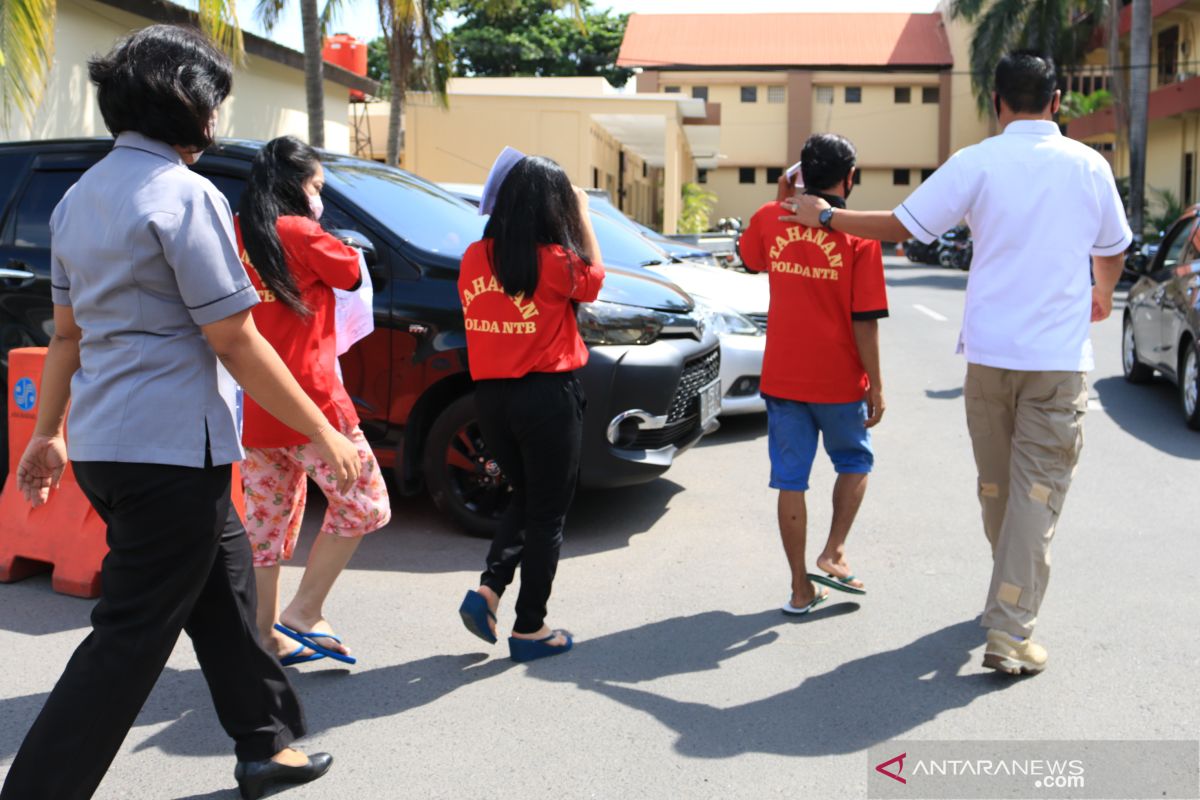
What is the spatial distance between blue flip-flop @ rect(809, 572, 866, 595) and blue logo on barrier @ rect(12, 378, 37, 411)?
3.43m

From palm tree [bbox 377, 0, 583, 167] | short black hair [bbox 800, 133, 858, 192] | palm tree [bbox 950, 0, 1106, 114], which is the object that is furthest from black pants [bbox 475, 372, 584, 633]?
palm tree [bbox 950, 0, 1106, 114]

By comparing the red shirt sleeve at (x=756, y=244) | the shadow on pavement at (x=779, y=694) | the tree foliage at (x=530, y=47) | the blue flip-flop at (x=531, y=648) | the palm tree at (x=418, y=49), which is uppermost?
the tree foliage at (x=530, y=47)

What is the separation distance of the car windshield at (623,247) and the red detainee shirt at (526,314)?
4.61 metres

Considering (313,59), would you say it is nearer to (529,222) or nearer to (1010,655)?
(529,222)

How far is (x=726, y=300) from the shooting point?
29.1 feet

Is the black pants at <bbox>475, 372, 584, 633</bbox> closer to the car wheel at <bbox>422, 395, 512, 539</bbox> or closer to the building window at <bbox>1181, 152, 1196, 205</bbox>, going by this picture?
the car wheel at <bbox>422, 395, 512, 539</bbox>

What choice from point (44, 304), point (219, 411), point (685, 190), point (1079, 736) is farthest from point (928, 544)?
point (685, 190)

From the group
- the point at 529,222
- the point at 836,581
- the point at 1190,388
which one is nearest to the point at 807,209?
the point at 529,222

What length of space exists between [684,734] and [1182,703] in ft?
5.29

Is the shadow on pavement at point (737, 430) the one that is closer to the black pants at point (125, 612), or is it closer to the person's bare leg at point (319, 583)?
the person's bare leg at point (319, 583)

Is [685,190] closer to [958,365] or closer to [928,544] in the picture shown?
[958,365]

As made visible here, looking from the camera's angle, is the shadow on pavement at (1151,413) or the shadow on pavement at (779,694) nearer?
the shadow on pavement at (779,694)

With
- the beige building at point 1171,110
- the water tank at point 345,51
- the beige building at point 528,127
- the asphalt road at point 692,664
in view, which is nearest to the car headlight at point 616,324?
the asphalt road at point 692,664

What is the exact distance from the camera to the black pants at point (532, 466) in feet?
13.4
